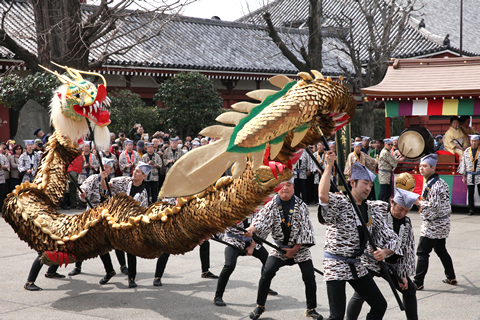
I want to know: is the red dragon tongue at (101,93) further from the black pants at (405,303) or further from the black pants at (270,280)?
the black pants at (405,303)

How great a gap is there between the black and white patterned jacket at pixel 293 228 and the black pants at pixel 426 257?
1.86 meters

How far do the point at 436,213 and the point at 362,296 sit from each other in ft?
8.92

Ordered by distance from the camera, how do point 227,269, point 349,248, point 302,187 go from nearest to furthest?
point 349,248, point 227,269, point 302,187

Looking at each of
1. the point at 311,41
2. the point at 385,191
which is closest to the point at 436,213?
the point at 385,191

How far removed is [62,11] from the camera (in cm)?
1398

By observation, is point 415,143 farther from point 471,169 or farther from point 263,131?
point 263,131

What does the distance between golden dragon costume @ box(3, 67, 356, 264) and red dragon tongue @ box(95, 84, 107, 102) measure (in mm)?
11

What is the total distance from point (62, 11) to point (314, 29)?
8.51m

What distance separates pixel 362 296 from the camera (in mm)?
4270

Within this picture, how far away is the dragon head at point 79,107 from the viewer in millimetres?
5180

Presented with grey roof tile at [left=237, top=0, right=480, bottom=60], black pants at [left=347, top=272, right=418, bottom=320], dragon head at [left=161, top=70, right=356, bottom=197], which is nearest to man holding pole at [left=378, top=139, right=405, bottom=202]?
black pants at [left=347, top=272, right=418, bottom=320]

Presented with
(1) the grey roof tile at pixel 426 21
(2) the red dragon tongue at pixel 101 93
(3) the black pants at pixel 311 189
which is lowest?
(3) the black pants at pixel 311 189

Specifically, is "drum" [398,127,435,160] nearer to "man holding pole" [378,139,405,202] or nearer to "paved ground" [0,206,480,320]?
"man holding pole" [378,139,405,202]

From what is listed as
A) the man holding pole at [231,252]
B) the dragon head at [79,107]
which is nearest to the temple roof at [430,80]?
the man holding pole at [231,252]
